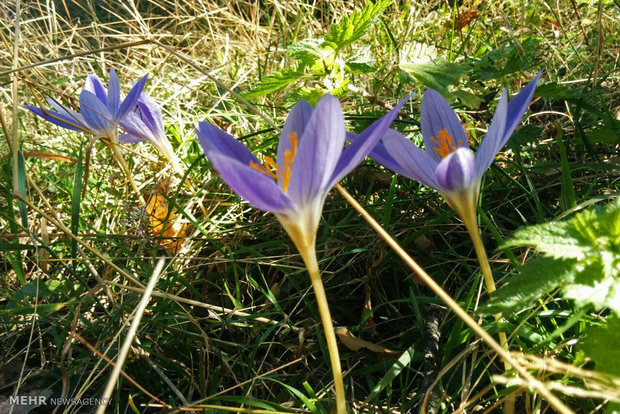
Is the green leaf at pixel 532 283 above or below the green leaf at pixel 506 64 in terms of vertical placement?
below

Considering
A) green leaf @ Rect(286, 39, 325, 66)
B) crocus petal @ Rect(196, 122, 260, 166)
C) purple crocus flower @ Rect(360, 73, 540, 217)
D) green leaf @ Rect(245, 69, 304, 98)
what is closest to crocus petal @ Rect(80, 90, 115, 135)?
green leaf @ Rect(245, 69, 304, 98)

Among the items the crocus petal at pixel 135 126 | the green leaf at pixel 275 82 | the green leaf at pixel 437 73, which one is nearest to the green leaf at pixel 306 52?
the green leaf at pixel 275 82

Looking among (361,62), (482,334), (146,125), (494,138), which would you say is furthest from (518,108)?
(146,125)

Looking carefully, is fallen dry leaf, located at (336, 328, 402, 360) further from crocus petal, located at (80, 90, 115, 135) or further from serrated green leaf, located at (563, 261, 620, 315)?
crocus petal, located at (80, 90, 115, 135)

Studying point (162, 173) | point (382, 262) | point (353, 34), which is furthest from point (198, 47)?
point (382, 262)

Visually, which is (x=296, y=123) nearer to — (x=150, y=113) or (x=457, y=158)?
(x=457, y=158)

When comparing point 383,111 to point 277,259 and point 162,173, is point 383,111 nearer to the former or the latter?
point 277,259

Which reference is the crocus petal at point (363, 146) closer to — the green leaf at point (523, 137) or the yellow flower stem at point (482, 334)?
the yellow flower stem at point (482, 334)

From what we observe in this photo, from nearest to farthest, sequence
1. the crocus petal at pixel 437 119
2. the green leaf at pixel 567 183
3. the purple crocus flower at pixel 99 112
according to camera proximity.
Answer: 1. the crocus petal at pixel 437 119
2. the green leaf at pixel 567 183
3. the purple crocus flower at pixel 99 112
